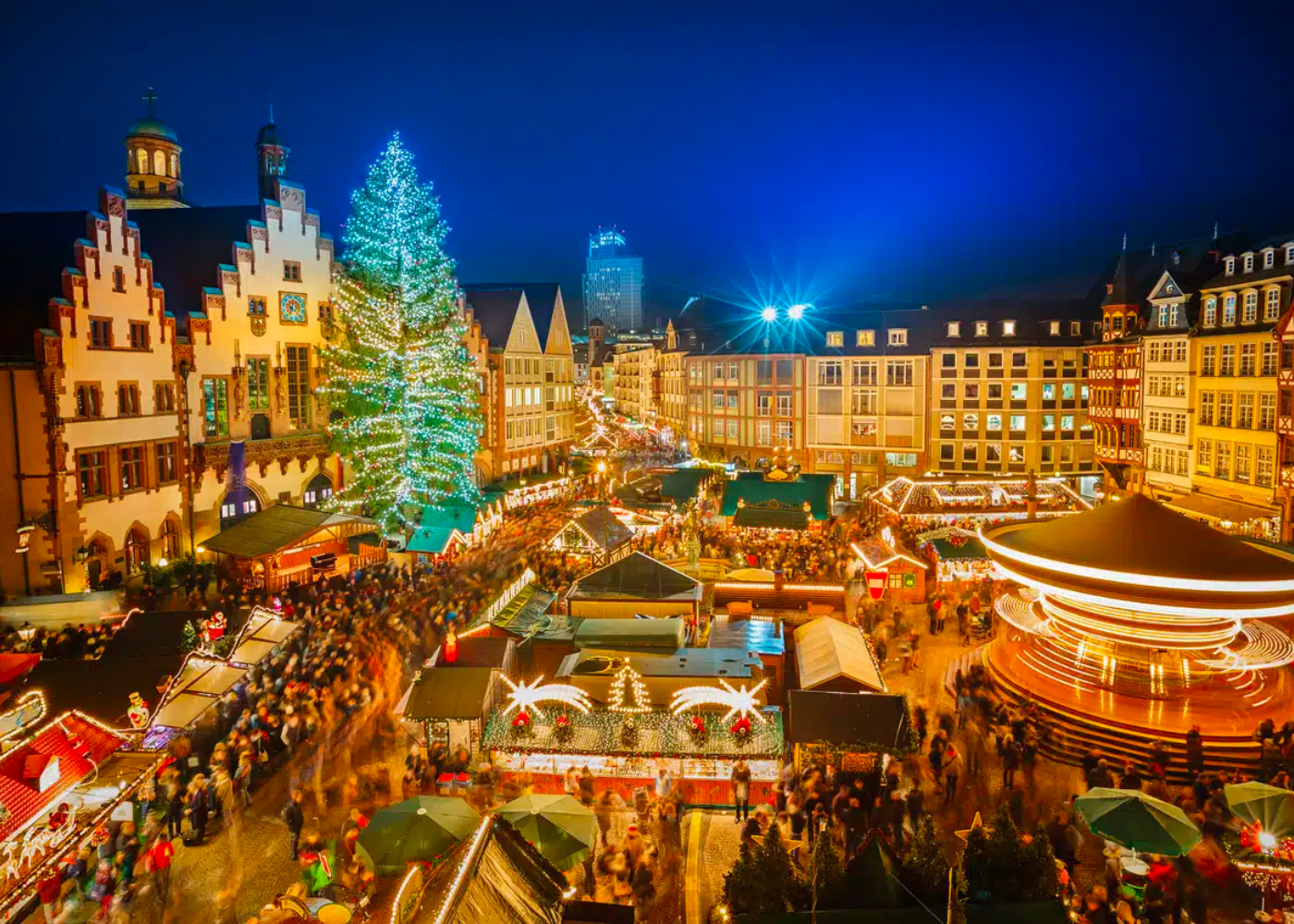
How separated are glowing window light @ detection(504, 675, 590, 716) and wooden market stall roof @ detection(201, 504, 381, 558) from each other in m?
13.8

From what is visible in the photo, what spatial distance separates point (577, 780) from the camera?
14.7 meters

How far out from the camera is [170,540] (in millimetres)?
29750

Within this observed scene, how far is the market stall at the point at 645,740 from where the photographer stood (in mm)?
14625

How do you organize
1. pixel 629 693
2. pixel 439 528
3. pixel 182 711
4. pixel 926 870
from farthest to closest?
pixel 439 528, pixel 182 711, pixel 629 693, pixel 926 870

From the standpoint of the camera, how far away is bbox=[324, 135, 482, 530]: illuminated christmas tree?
33969mm

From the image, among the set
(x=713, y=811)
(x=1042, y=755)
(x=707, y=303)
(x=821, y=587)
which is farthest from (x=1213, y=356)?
(x=707, y=303)

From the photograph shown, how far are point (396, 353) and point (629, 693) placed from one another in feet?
71.8

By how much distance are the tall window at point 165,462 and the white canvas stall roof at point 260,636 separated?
38.5 ft

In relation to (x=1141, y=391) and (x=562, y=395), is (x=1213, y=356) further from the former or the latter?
(x=562, y=395)

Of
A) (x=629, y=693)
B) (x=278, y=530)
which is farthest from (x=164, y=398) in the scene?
(x=629, y=693)

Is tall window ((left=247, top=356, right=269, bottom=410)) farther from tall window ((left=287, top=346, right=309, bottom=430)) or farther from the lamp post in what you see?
the lamp post

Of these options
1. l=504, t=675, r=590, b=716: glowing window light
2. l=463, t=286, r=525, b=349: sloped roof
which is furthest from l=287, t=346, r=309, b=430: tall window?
l=504, t=675, r=590, b=716: glowing window light

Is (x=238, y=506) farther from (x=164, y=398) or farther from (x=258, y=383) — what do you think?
(x=164, y=398)

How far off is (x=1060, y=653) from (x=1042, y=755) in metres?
3.50
